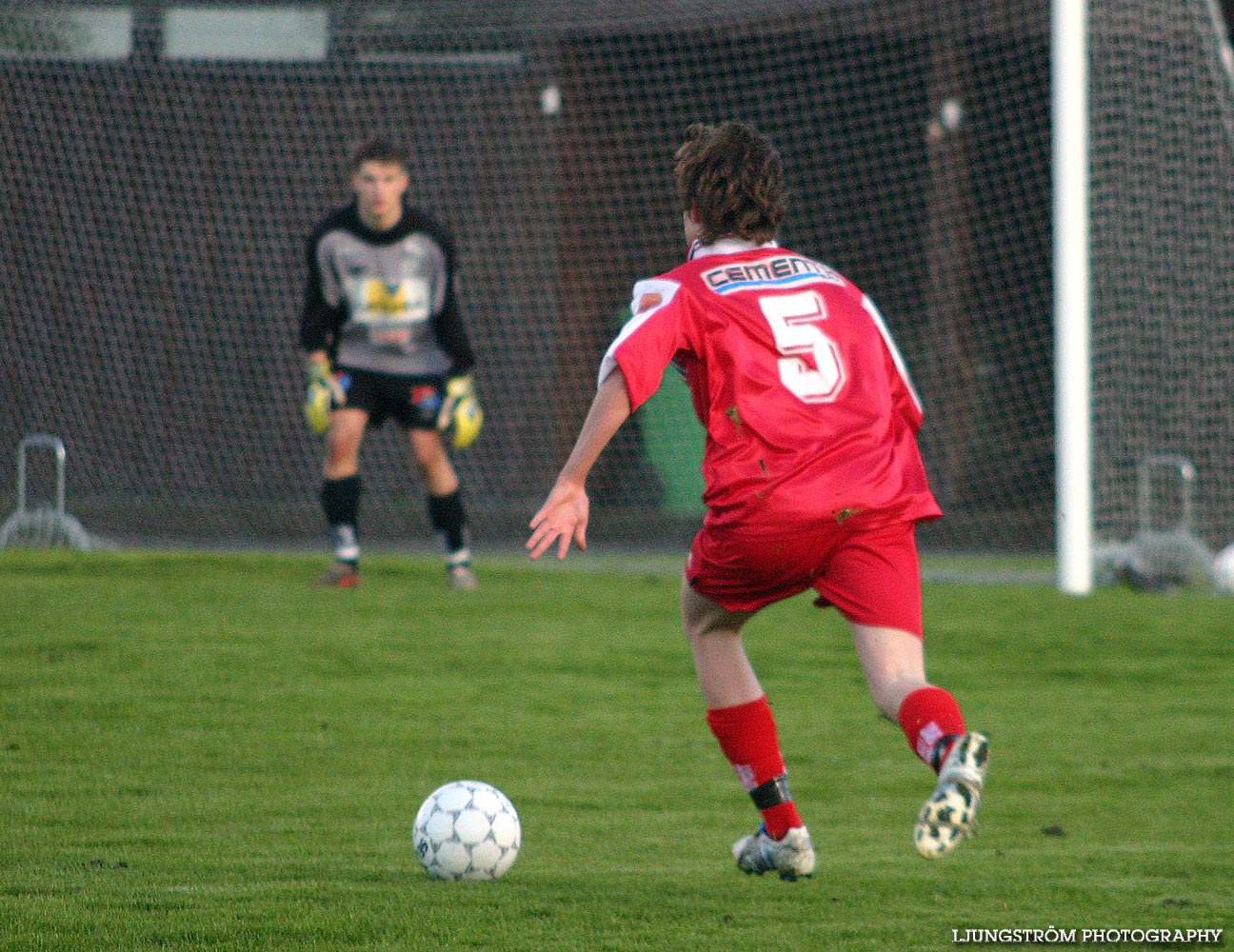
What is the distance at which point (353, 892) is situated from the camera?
139 inches

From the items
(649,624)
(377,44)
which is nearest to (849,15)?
(377,44)

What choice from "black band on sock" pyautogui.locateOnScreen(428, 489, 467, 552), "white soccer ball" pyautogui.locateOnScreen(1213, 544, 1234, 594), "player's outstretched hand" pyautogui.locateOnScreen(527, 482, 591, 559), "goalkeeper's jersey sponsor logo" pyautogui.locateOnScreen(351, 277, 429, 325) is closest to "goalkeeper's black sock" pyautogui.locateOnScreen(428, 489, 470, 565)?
"black band on sock" pyautogui.locateOnScreen(428, 489, 467, 552)

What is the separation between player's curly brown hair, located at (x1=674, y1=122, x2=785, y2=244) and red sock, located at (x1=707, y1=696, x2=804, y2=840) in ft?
3.41

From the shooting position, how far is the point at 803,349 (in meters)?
3.37

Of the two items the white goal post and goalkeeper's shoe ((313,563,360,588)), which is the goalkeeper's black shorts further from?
the white goal post

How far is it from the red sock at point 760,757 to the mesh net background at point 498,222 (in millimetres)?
9185

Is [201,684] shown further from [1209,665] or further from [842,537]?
[1209,665]

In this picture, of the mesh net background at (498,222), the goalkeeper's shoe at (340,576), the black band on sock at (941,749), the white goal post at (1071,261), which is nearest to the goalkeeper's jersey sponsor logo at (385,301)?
the goalkeeper's shoe at (340,576)

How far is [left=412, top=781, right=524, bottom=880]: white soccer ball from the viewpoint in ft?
12.1

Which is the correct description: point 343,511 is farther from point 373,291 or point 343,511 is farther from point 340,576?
point 373,291

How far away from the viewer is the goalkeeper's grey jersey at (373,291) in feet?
26.9

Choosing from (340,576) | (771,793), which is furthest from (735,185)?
(340,576)

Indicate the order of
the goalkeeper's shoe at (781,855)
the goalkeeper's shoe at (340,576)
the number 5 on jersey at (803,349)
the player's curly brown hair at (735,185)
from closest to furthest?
the number 5 on jersey at (803,349)
the player's curly brown hair at (735,185)
the goalkeeper's shoe at (781,855)
the goalkeeper's shoe at (340,576)

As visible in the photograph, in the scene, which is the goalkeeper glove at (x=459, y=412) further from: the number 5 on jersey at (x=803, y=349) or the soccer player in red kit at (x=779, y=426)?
the number 5 on jersey at (x=803, y=349)
